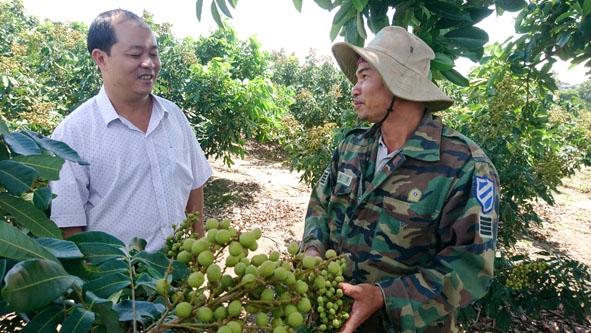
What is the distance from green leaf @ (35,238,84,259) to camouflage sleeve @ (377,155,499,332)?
0.92 metres

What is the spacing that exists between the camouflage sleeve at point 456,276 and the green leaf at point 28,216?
0.95 meters

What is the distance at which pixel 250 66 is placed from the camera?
27.9ft

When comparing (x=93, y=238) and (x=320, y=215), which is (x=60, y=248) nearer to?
(x=93, y=238)

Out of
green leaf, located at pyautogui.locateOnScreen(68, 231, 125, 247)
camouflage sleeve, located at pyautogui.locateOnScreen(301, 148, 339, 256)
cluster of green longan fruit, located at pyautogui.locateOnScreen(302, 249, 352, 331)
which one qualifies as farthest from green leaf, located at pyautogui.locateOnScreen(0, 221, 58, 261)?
camouflage sleeve, located at pyautogui.locateOnScreen(301, 148, 339, 256)

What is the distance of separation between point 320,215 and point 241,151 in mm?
5472

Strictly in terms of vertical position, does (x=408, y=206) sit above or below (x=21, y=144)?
below

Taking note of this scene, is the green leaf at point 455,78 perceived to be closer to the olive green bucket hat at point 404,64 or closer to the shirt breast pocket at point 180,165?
the olive green bucket hat at point 404,64

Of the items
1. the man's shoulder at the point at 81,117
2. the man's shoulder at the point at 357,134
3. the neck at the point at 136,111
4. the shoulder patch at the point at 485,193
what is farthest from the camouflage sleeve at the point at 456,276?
the man's shoulder at the point at 81,117

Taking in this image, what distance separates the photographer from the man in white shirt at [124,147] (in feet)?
5.15

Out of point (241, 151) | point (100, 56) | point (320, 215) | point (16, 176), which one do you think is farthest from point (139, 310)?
point (241, 151)

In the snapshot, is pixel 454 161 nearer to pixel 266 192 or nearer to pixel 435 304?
pixel 435 304

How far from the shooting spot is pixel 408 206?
1396 mm

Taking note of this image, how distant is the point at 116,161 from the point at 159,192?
211mm

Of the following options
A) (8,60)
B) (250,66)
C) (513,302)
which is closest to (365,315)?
(513,302)
